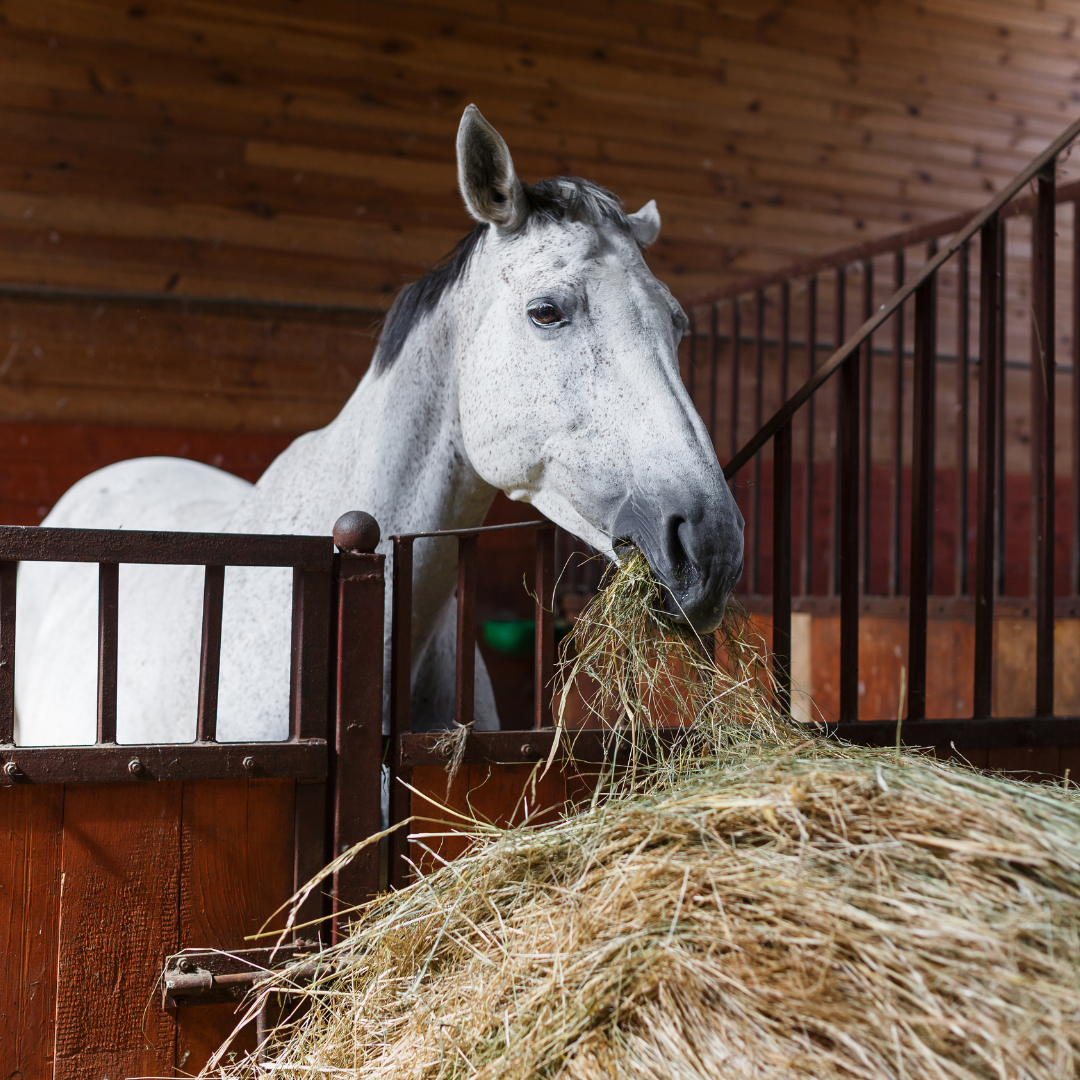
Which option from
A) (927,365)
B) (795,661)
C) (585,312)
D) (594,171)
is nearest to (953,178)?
(594,171)

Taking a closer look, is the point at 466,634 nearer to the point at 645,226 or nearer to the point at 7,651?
the point at 7,651

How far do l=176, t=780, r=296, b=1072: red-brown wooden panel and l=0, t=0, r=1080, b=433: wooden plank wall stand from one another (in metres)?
2.38

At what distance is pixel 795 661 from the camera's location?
9.06 feet

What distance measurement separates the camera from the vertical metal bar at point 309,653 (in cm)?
103

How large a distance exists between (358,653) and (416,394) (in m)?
0.41

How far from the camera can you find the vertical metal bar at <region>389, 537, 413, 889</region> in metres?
1.07

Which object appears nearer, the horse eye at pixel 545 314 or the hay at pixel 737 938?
the hay at pixel 737 938

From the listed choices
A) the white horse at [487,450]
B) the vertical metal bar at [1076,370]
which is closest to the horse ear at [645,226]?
the white horse at [487,450]

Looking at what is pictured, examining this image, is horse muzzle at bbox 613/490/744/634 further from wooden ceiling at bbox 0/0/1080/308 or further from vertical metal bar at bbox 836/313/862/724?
wooden ceiling at bbox 0/0/1080/308

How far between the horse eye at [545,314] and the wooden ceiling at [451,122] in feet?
4.76

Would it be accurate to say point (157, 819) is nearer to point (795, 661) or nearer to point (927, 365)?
point (927, 365)

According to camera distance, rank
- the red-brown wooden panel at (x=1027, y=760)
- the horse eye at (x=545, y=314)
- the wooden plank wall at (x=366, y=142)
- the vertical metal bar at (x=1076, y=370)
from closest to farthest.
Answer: the horse eye at (x=545, y=314) < the red-brown wooden panel at (x=1027, y=760) < the vertical metal bar at (x=1076, y=370) < the wooden plank wall at (x=366, y=142)

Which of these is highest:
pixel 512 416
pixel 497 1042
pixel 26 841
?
pixel 512 416

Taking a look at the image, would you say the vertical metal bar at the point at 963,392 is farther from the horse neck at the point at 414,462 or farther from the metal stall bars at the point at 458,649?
the metal stall bars at the point at 458,649
